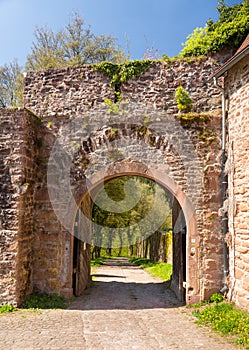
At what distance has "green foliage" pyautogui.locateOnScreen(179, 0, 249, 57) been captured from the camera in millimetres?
8477

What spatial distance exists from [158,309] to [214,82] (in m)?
5.44

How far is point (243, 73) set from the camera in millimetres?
7453

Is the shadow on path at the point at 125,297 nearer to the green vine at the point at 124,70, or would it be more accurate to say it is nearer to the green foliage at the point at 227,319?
the green foliage at the point at 227,319

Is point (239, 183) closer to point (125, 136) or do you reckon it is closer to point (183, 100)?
point (183, 100)

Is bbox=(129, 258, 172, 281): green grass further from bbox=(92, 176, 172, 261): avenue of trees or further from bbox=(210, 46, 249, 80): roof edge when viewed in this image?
bbox=(210, 46, 249, 80): roof edge

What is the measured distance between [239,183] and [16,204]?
4.87 meters

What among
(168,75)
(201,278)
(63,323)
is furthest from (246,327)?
(168,75)

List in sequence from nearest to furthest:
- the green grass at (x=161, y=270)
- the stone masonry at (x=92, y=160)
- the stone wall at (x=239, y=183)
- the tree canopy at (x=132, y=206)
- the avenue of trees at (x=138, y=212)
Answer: the stone wall at (x=239, y=183)
the stone masonry at (x=92, y=160)
the green grass at (x=161, y=270)
the avenue of trees at (x=138, y=212)
the tree canopy at (x=132, y=206)

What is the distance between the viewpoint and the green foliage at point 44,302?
778cm

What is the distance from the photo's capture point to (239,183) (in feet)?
24.5

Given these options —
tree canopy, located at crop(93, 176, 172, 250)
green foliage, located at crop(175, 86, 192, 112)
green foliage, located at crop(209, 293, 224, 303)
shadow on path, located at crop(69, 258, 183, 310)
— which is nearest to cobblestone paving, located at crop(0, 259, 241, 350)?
shadow on path, located at crop(69, 258, 183, 310)

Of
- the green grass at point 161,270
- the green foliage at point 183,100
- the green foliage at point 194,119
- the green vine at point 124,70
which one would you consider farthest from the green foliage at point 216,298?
the green vine at point 124,70

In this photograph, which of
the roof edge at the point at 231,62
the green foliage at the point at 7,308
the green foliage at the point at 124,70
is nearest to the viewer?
the roof edge at the point at 231,62

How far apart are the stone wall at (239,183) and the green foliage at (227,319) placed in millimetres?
326
